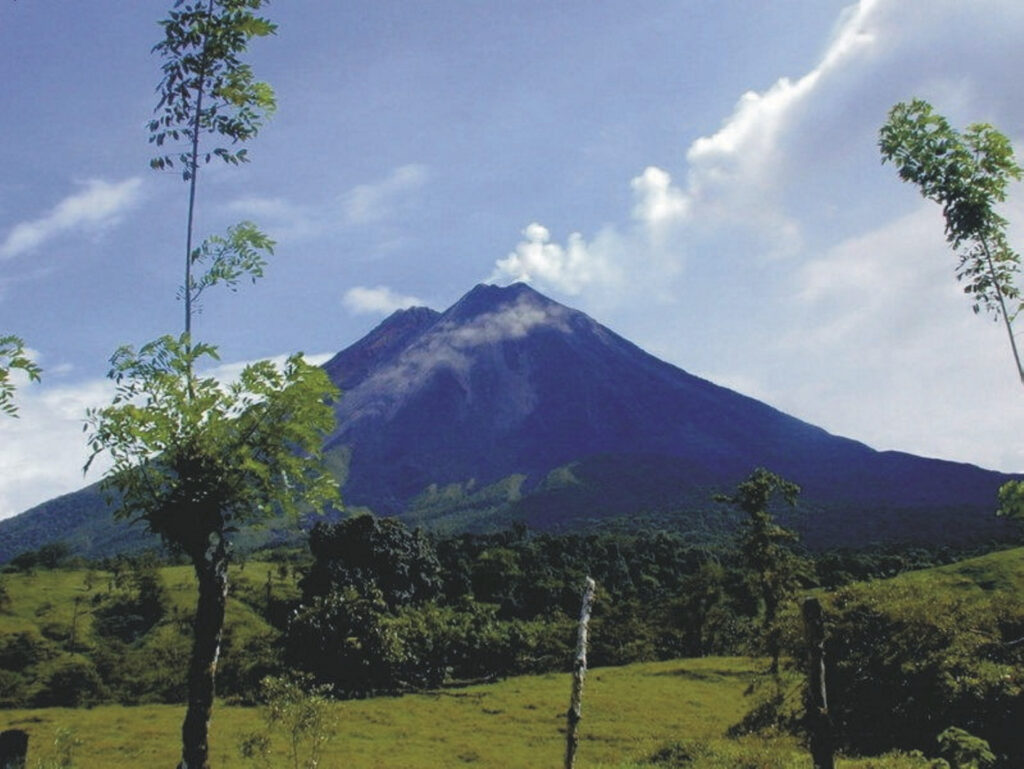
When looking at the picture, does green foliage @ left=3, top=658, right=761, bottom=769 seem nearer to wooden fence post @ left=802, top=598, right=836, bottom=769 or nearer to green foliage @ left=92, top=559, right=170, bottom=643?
wooden fence post @ left=802, top=598, right=836, bottom=769

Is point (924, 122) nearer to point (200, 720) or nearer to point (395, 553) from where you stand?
point (200, 720)

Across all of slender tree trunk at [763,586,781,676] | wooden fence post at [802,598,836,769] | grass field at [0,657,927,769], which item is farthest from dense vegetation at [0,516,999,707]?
wooden fence post at [802,598,836,769]

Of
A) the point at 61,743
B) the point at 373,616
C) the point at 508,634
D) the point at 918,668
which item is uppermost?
the point at 918,668

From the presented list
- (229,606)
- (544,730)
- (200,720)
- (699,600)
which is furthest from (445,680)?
(200,720)

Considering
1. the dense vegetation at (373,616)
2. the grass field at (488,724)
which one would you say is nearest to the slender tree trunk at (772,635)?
the grass field at (488,724)

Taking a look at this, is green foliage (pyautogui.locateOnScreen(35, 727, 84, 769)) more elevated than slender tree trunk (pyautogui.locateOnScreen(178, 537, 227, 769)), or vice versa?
slender tree trunk (pyautogui.locateOnScreen(178, 537, 227, 769))

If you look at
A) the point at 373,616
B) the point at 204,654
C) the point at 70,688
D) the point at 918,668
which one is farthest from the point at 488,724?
the point at 204,654

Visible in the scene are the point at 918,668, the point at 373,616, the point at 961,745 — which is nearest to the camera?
the point at 961,745

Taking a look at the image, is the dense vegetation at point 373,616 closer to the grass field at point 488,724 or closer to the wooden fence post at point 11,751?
the grass field at point 488,724

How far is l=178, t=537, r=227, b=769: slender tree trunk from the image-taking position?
33.0 ft

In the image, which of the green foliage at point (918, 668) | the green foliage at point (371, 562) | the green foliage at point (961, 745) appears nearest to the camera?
the green foliage at point (961, 745)

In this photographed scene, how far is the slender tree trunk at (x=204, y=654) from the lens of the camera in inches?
396

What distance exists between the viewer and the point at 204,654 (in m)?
10.5

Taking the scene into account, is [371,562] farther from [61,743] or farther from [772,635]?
[61,743]
